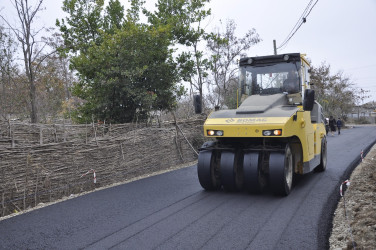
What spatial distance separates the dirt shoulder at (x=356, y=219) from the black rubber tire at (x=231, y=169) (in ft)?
6.54

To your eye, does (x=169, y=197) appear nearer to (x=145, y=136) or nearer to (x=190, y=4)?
(x=145, y=136)

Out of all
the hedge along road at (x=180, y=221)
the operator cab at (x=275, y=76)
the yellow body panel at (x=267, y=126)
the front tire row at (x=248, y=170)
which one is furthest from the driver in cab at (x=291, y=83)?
the hedge along road at (x=180, y=221)

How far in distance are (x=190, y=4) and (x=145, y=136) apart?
819cm

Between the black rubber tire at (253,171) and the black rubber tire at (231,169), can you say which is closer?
the black rubber tire at (253,171)

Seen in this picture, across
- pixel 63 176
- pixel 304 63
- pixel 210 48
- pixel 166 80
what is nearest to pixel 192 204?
pixel 63 176

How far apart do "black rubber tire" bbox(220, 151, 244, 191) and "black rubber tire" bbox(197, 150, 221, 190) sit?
10.8 inches

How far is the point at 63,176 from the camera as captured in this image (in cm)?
830

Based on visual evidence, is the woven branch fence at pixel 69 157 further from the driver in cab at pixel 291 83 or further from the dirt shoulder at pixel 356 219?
the dirt shoulder at pixel 356 219

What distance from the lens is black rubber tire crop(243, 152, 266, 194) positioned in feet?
21.5

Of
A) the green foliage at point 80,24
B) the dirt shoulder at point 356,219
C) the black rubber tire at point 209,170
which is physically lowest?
the dirt shoulder at point 356,219

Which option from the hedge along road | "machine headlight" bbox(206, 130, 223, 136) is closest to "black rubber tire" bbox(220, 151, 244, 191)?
the hedge along road

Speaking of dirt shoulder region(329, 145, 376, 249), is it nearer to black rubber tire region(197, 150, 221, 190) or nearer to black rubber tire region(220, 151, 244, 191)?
black rubber tire region(220, 151, 244, 191)

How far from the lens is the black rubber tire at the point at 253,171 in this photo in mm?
6566

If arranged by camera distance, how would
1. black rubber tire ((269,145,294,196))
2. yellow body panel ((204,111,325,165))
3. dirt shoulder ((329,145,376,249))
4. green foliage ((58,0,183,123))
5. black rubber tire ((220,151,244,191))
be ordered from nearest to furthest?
→ dirt shoulder ((329,145,376,249)) < yellow body panel ((204,111,325,165)) < black rubber tire ((269,145,294,196)) < black rubber tire ((220,151,244,191)) < green foliage ((58,0,183,123))
